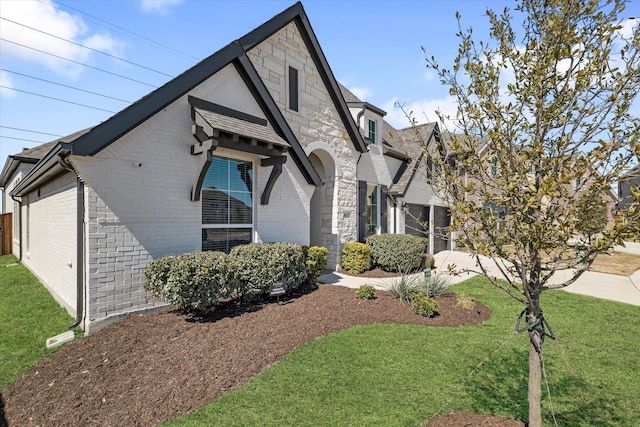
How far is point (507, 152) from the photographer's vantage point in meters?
2.64

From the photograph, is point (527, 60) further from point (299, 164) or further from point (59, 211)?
point (59, 211)

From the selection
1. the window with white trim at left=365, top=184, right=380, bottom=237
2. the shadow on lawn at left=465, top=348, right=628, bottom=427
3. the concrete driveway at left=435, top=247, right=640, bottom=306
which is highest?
the window with white trim at left=365, top=184, right=380, bottom=237

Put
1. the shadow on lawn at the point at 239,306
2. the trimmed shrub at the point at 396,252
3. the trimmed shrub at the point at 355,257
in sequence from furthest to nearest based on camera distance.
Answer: the trimmed shrub at the point at 396,252 < the trimmed shrub at the point at 355,257 < the shadow on lawn at the point at 239,306

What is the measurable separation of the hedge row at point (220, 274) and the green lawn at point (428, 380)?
2.11 meters

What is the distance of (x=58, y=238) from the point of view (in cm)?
740

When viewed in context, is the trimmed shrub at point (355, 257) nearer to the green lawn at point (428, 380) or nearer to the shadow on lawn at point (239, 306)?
the shadow on lawn at point (239, 306)

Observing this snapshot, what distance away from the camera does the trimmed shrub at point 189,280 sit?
5.71m

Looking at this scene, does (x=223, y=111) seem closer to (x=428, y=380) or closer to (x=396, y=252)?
(x=428, y=380)

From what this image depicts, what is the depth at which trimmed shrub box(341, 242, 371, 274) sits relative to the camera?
11734 millimetres

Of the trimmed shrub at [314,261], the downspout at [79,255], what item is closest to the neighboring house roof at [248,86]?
the downspout at [79,255]

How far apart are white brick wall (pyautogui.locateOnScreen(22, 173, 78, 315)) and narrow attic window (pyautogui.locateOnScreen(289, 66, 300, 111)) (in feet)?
21.6

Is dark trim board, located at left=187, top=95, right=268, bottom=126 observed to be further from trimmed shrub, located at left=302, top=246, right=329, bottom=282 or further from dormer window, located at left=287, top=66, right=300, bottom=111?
trimmed shrub, located at left=302, top=246, right=329, bottom=282

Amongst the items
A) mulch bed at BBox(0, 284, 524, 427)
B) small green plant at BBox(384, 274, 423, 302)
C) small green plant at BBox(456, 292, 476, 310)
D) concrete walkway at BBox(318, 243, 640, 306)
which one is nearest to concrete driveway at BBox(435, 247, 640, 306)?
concrete walkway at BBox(318, 243, 640, 306)

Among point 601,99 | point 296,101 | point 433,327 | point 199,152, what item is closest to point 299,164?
point 296,101
